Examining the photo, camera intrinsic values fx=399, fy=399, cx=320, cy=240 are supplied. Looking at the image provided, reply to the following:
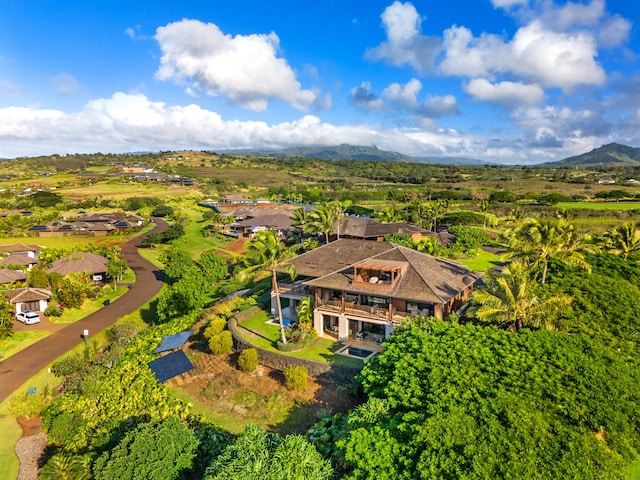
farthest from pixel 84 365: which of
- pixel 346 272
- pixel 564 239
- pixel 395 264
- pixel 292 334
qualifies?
pixel 564 239

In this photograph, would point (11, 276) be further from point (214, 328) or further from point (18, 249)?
point (214, 328)

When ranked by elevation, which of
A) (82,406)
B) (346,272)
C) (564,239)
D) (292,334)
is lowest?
(82,406)

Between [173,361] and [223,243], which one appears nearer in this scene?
[173,361]

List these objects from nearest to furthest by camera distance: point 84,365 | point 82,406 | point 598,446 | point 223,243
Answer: point 598,446 < point 82,406 < point 84,365 < point 223,243

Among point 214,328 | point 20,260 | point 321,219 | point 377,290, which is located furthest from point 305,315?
point 20,260

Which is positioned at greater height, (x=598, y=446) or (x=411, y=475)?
(x=598, y=446)

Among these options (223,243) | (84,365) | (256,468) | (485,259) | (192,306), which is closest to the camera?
(256,468)

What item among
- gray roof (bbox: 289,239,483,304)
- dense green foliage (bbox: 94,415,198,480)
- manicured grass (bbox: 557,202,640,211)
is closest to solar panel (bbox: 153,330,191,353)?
gray roof (bbox: 289,239,483,304)

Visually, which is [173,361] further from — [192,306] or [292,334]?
[192,306]
